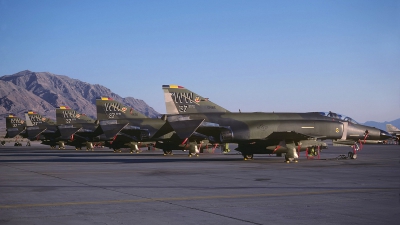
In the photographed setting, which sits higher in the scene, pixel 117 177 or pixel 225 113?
pixel 225 113

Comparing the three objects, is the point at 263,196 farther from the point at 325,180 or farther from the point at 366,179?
the point at 366,179

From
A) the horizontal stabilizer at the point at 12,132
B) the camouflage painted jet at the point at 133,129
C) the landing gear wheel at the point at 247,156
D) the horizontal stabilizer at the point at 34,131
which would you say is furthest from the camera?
the horizontal stabilizer at the point at 12,132

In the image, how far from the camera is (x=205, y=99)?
30.8 m

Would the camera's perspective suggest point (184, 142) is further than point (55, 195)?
Yes

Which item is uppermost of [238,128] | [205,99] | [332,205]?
[205,99]

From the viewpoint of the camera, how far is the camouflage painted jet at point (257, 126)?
27.9 meters

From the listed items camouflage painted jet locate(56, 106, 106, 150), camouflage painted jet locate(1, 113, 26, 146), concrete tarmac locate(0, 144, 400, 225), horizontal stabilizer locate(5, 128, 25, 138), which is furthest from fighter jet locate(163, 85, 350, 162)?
horizontal stabilizer locate(5, 128, 25, 138)

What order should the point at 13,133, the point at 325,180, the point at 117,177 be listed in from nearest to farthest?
the point at 325,180 < the point at 117,177 < the point at 13,133

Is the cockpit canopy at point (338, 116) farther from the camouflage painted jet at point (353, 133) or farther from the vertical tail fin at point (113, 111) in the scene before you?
the vertical tail fin at point (113, 111)

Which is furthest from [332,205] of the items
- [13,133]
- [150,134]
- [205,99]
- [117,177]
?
[13,133]

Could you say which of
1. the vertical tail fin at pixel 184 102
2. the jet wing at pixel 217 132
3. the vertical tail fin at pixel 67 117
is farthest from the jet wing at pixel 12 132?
the jet wing at pixel 217 132

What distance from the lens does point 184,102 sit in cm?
3016

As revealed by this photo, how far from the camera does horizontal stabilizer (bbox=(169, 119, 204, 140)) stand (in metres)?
27.9

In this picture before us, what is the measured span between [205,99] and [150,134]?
11.7 m
